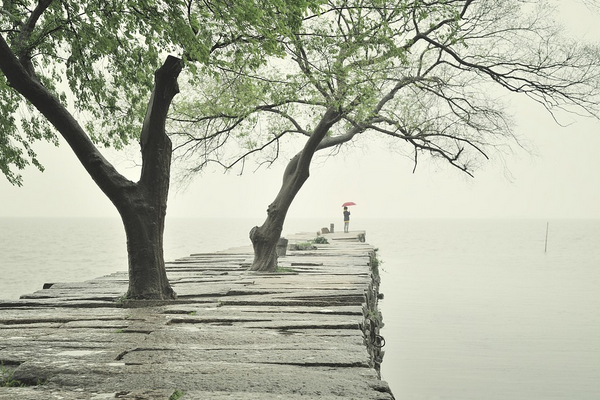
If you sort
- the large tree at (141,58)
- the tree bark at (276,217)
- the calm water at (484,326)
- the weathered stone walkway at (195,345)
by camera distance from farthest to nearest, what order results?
the tree bark at (276,217), the calm water at (484,326), the large tree at (141,58), the weathered stone walkway at (195,345)

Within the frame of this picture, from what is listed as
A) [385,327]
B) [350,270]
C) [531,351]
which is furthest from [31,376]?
[385,327]

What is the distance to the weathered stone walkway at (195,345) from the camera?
441 centimetres

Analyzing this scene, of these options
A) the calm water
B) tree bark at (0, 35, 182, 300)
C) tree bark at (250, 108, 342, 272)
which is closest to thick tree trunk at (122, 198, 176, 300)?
tree bark at (0, 35, 182, 300)

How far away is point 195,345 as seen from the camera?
5.81 meters

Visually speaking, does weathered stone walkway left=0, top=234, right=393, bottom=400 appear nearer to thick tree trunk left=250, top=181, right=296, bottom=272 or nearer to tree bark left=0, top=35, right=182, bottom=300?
tree bark left=0, top=35, right=182, bottom=300

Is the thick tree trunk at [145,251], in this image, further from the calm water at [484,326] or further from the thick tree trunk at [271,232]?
the calm water at [484,326]

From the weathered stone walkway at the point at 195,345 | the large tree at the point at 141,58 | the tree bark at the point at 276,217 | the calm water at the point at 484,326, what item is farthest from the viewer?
the tree bark at the point at 276,217

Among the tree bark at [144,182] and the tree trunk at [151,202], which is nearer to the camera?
the tree bark at [144,182]

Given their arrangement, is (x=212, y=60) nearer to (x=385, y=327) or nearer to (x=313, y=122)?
(x=313, y=122)

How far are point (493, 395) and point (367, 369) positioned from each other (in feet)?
26.5

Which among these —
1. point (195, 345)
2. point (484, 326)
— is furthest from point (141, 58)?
point (484, 326)

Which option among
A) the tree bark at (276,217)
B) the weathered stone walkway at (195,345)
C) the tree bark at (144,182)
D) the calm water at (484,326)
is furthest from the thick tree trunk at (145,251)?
the calm water at (484,326)

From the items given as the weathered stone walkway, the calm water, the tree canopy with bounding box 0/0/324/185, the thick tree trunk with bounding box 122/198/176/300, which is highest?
the tree canopy with bounding box 0/0/324/185

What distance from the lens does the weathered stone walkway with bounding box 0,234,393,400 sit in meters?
4.41
